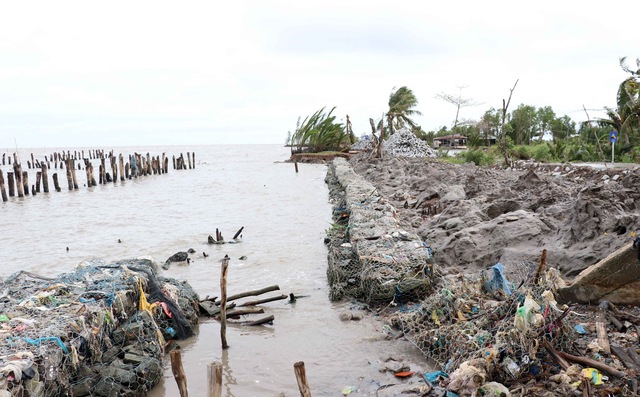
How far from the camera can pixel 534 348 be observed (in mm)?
4082

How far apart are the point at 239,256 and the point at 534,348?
6.97 m

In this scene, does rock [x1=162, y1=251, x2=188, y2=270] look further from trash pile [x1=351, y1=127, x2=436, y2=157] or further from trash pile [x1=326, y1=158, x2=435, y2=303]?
trash pile [x1=351, y1=127, x2=436, y2=157]

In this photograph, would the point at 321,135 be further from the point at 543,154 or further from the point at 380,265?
the point at 380,265

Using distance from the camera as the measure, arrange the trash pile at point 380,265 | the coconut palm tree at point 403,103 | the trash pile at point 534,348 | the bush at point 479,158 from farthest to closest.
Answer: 1. the coconut palm tree at point 403,103
2. the bush at point 479,158
3. the trash pile at point 380,265
4. the trash pile at point 534,348

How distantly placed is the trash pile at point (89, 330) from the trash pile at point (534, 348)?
276cm

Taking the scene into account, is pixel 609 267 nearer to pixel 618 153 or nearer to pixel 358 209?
pixel 358 209

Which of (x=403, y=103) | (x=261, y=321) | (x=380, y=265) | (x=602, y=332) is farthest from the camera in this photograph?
(x=403, y=103)

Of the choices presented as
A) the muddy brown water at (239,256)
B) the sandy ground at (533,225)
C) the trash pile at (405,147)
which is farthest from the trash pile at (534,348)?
the trash pile at (405,147)

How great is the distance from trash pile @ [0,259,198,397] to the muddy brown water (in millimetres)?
356

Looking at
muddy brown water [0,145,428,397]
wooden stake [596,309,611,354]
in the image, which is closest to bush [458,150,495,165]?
muddy brown water [0,145,428,397]

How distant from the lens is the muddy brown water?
5113mm

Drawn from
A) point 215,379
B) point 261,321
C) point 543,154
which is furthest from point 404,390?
point 543,154

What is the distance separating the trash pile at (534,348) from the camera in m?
3.78

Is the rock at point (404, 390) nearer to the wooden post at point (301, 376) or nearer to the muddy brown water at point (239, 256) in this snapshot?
the muddy brown water at point (239, 256)
